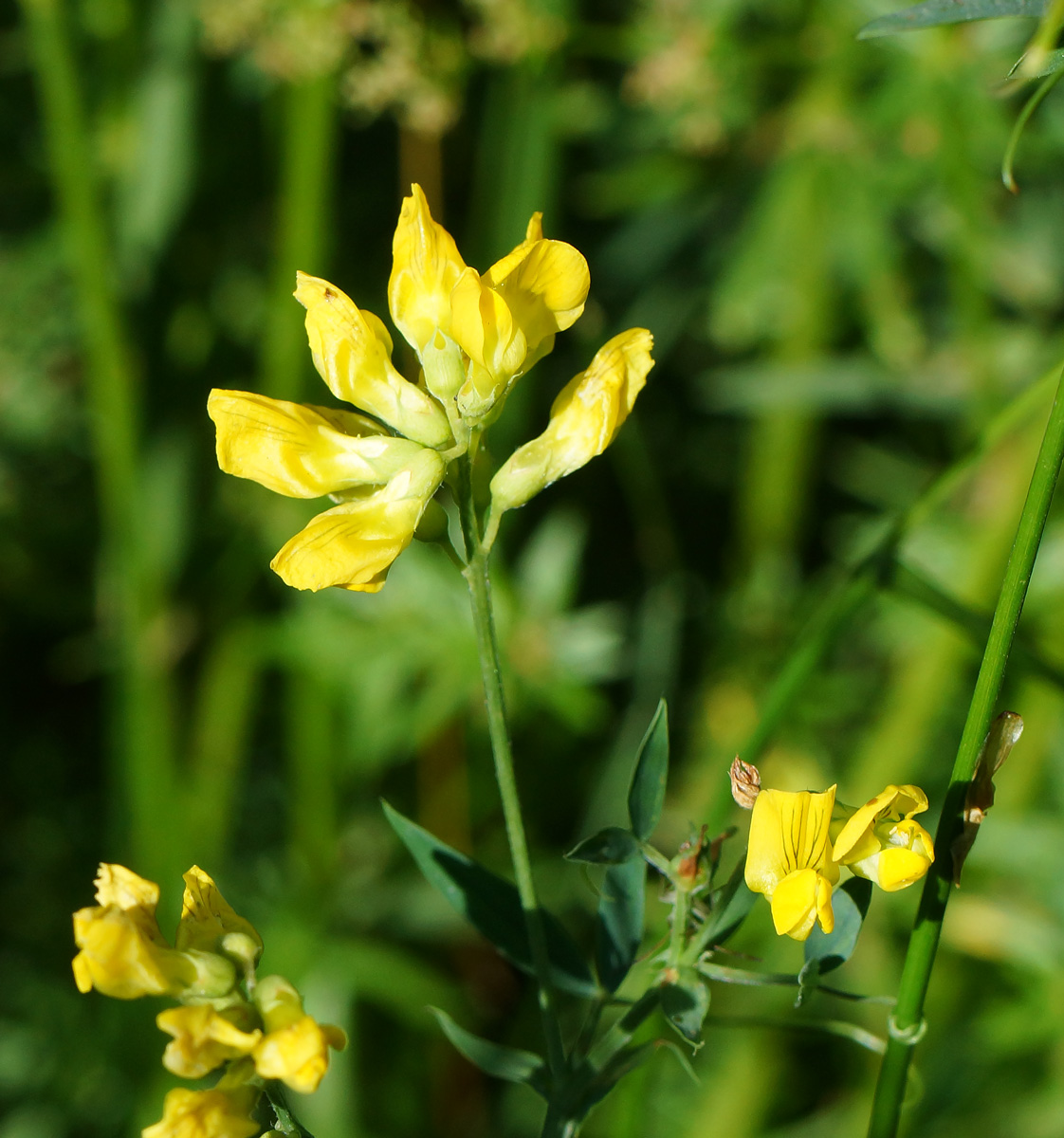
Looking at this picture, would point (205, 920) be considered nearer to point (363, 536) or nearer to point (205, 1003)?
point (205, 1003)

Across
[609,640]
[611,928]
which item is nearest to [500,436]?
[609,640]


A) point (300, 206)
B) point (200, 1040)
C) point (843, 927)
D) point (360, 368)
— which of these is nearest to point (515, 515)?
point (300, 206)

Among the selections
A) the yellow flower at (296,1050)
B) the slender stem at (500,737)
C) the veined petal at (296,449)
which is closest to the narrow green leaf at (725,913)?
the slender stem at (500,737)

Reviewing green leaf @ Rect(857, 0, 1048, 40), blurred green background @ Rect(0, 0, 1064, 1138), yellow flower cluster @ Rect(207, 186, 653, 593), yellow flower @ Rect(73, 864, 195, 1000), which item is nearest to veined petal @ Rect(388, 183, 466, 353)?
yellow flower cluster @ Rect(207, 186, 653, 593)

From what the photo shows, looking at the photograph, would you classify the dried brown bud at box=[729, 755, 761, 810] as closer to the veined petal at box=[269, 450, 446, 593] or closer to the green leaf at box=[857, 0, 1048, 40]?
the veined petal at box=[269, 450, 446, 593]

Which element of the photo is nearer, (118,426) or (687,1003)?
(687,1003)

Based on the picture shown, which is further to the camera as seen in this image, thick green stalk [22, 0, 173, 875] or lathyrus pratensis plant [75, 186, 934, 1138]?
thick green stalk [22, 0, 173, 875]

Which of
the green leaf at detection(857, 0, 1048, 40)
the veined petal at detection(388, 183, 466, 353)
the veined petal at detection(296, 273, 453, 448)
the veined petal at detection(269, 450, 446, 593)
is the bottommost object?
the veined petal at detection(269, 450, 446, 593)
